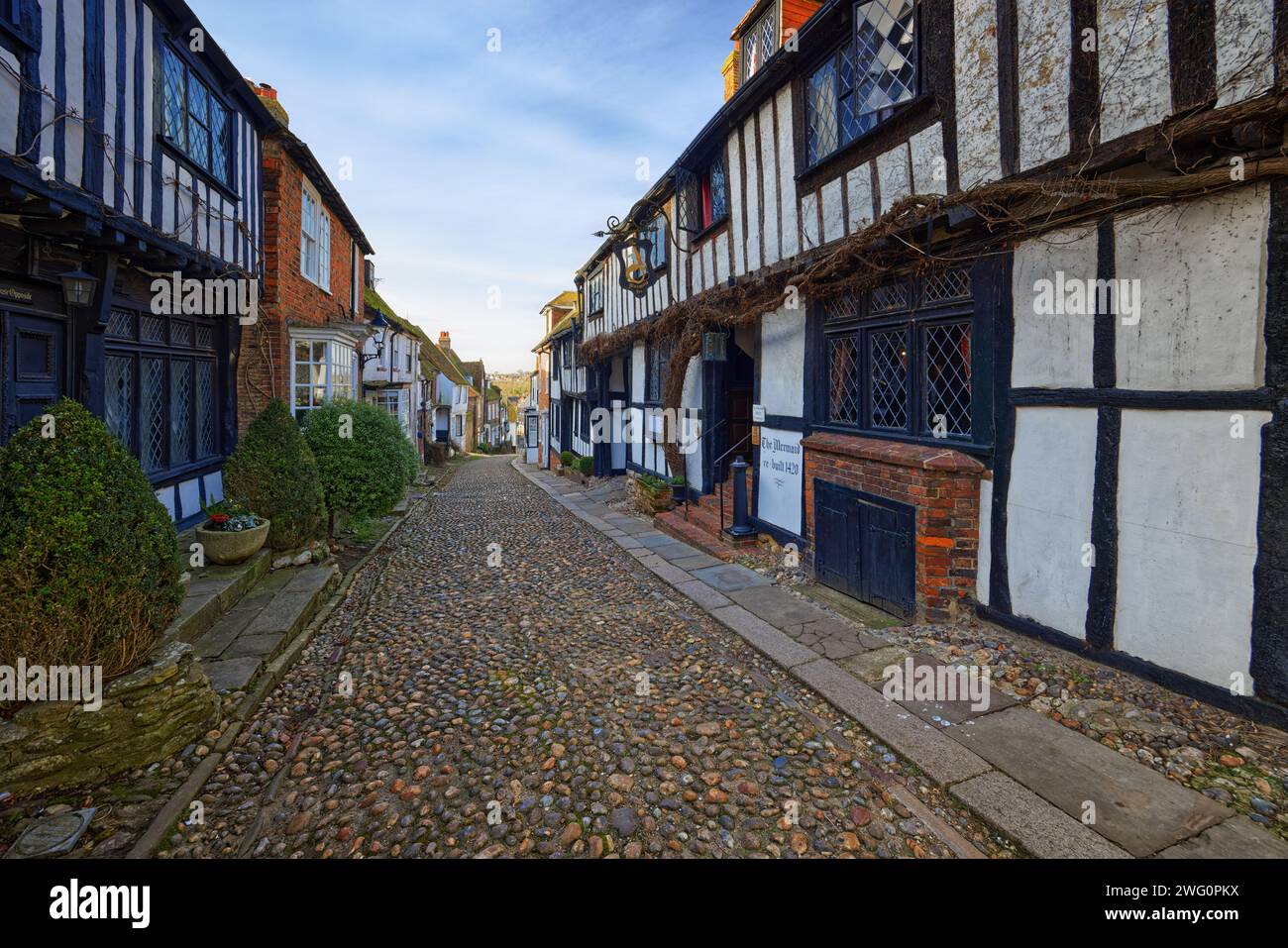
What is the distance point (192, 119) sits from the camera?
7.46 metres

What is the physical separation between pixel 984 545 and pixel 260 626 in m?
6.56

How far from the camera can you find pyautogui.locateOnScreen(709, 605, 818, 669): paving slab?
16.6 feet

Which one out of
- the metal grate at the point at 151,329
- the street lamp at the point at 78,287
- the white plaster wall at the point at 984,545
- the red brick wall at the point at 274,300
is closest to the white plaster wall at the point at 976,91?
the white plaster wall at the point at 984,545

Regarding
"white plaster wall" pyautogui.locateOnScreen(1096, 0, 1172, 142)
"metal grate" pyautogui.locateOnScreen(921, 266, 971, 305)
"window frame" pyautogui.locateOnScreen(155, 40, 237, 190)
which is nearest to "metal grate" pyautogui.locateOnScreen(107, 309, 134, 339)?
"window frame" pyautogui.locateOnScreen(155, 40, 237, 190)

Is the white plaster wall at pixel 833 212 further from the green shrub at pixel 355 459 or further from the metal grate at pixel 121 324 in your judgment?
the metal grate at pixel 121 324

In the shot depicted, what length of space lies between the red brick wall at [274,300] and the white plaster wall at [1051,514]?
1019cm

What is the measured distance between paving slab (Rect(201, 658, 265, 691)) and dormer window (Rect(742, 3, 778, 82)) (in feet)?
32.1

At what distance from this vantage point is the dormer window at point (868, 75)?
573cm

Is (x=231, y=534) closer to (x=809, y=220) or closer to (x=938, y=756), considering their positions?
(x=938, y=756)

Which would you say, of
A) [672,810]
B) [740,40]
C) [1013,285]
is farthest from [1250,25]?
[740,40]

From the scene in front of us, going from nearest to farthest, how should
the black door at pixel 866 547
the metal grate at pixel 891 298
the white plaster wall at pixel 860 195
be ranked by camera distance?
the black door at pixel 866 547
the metal grate at pixel 891 298
the white plaster wall at pixel 860 195

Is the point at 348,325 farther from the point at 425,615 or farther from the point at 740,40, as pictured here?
the point at 740,40

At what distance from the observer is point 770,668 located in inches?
197

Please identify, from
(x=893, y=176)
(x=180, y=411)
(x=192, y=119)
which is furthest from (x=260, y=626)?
(x=893, y=176)
